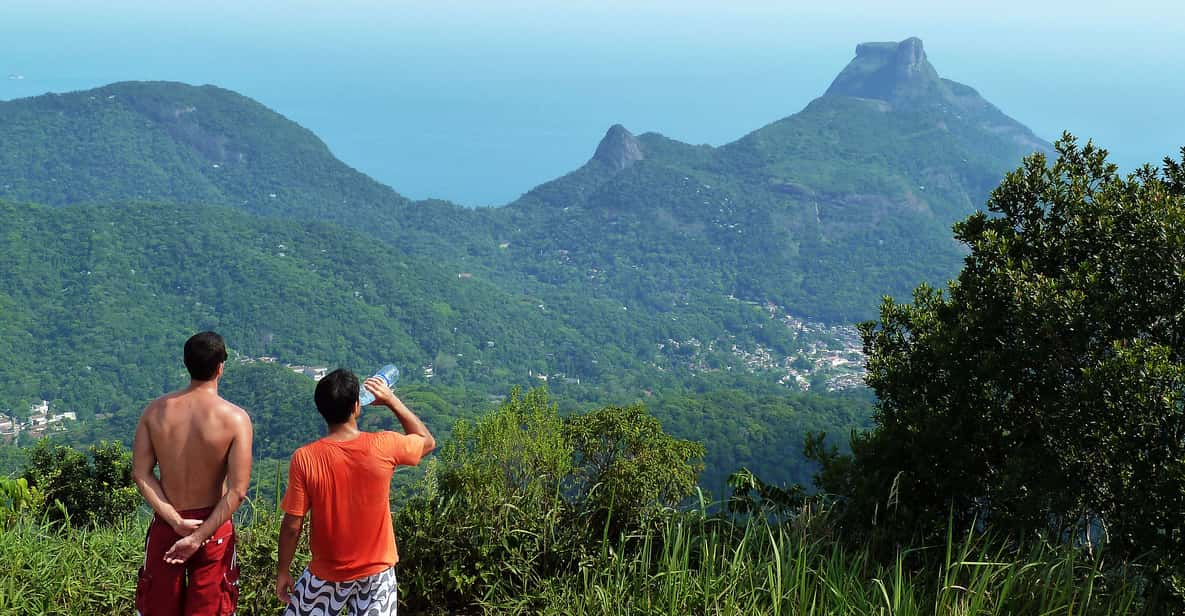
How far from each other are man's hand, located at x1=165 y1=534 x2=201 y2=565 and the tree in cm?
273

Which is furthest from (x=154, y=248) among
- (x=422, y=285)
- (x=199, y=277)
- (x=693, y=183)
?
(x=693, y=183)

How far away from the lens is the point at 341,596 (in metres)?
3.06

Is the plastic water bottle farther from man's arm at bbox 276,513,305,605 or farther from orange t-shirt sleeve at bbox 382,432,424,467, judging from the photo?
man's arm at bbox 276,513,305,605

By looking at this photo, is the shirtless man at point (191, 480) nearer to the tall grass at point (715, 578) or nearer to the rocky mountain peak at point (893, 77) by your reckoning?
the tall grass at point (715, 578)

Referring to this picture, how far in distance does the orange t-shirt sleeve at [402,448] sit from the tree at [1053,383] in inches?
83.3

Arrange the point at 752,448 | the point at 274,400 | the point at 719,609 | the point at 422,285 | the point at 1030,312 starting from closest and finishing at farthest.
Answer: the point at 719,609 < the point at 1030,312 < the point at 752,448 < the point at 274,400 < the point at 422,285

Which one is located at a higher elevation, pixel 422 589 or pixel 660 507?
pixel 660 507

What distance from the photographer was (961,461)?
4.26m

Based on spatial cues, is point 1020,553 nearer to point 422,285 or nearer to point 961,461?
point 961,461

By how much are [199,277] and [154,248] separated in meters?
6.50

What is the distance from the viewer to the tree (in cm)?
345

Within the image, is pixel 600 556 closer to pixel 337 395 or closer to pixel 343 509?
pixel 343 509

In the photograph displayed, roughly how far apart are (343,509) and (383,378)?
0.52m

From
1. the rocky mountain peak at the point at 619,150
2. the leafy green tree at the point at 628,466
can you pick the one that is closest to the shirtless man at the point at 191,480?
the leafy green tree at the point at 628,466
